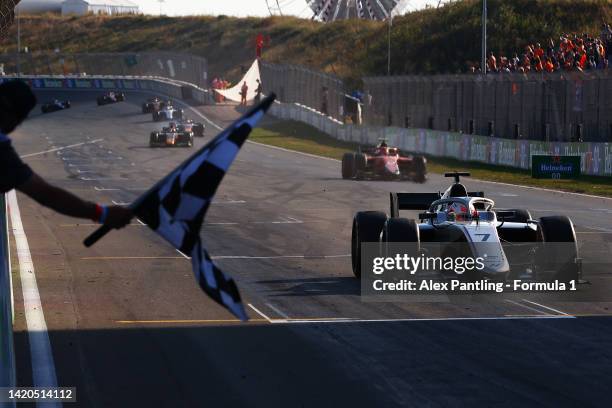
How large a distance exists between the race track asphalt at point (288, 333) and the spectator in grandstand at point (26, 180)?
4641 millimetres

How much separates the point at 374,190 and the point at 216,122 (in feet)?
144

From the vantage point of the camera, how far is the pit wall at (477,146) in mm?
38594

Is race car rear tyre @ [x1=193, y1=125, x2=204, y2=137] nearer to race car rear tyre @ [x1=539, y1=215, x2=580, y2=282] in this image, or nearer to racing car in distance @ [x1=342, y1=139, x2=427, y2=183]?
racing car in distance @ [x1=342, y1=139, x2=427, y2=183]

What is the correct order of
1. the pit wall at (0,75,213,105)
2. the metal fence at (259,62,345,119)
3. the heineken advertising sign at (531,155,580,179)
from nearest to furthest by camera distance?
the heineken advertising sign at (531,155,580,179), the metal fence at (259,62,345,119), the pit wall at (0,75,213,105)

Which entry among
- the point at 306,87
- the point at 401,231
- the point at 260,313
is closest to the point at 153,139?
the point at 306,87

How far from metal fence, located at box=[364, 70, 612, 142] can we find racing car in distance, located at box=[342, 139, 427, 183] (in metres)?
6.30

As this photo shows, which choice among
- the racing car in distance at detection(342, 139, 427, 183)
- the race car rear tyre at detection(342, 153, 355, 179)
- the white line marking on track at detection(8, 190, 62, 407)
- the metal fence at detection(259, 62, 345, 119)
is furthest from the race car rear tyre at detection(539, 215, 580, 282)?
the metal fence at detection(259, 62, 345, 119)

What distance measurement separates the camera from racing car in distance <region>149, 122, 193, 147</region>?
58.6m

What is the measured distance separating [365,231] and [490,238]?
219 centimetres

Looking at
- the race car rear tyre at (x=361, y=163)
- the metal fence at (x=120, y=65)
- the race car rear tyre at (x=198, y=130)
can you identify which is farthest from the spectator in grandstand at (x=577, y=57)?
the metal fence at (x=120, y=65)

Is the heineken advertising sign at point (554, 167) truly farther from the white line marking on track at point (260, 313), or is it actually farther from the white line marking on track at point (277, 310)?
the white line marking on track at point (260, 313)

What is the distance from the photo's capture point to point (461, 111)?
5188 centimetres

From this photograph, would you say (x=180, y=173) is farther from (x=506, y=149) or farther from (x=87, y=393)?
(x=506, y=149)

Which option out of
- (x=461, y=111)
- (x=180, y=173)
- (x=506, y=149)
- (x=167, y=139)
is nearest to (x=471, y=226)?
(x=180, y=173)
